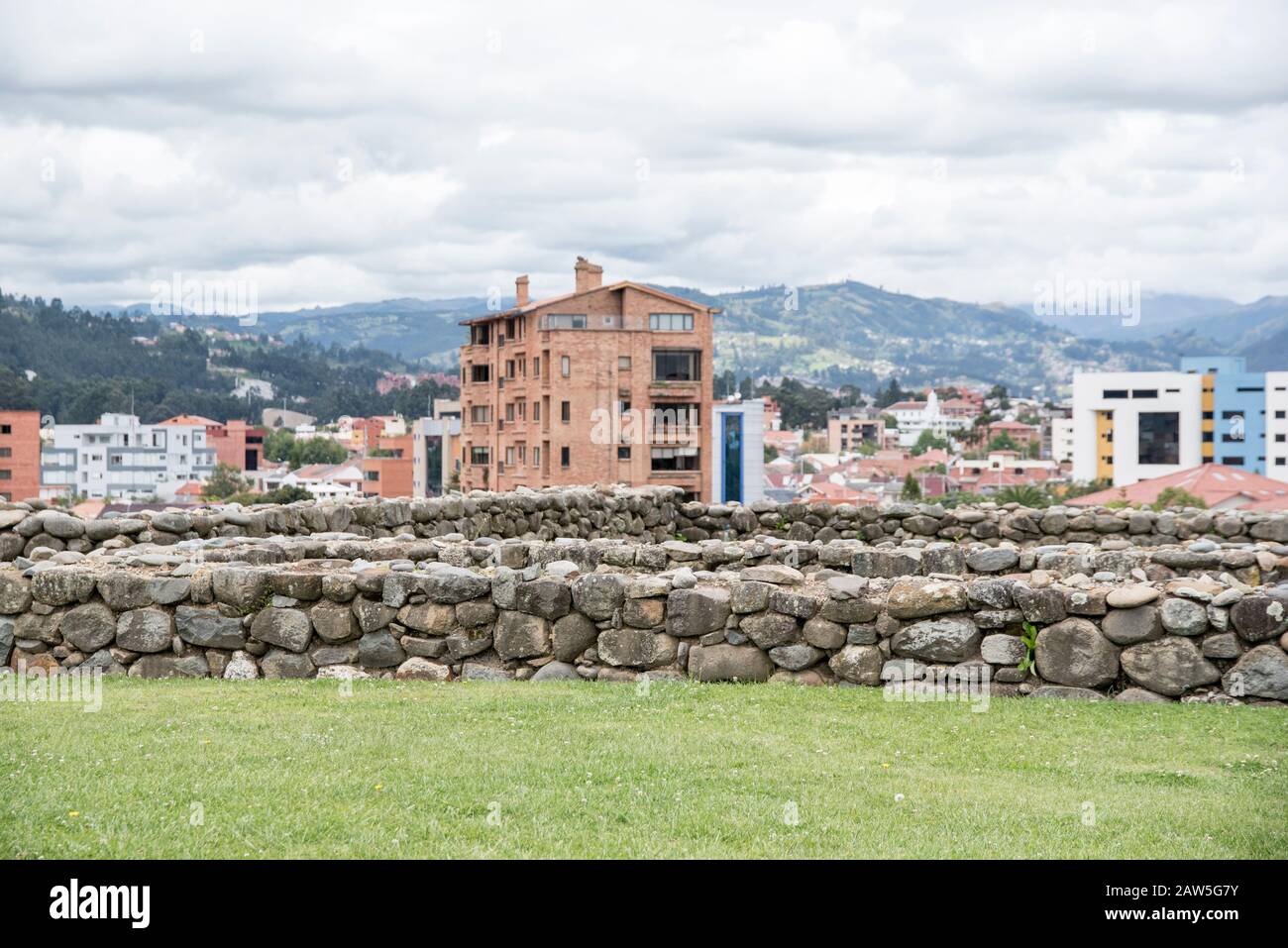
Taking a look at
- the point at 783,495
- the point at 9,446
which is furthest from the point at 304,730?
the point at 783,495

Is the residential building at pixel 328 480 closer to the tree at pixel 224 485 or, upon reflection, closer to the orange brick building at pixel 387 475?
the orange brick building at pixel 387 475

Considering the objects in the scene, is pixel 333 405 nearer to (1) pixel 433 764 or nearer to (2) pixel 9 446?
(2) pixel 9 446

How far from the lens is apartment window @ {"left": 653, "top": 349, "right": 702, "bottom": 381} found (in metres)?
62.2

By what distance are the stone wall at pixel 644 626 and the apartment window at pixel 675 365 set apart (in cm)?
5141

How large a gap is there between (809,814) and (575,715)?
2.53 m

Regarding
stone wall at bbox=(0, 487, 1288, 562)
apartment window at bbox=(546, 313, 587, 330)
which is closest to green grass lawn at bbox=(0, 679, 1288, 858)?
stone wall at bbox=(0, 487, 1288, 562)

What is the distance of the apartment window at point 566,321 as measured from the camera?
205ft

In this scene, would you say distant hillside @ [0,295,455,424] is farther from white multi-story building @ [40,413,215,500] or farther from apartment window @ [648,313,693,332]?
apartment window @ [648,313,693,332]

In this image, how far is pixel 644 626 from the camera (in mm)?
9930

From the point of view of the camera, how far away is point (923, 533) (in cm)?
2153

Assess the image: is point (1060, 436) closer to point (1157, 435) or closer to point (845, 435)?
point (845, 435)

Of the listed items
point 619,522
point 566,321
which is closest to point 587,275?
point 566,321

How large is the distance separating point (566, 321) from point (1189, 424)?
214 feet

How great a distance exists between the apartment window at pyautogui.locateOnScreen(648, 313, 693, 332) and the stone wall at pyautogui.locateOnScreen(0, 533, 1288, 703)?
52.5 metres
